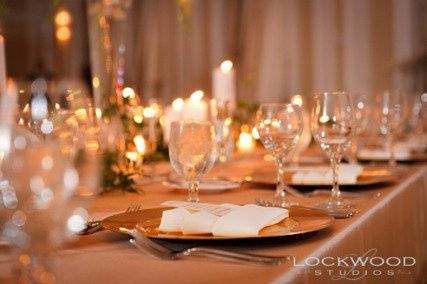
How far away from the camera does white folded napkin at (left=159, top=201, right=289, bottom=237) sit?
3.75 feet

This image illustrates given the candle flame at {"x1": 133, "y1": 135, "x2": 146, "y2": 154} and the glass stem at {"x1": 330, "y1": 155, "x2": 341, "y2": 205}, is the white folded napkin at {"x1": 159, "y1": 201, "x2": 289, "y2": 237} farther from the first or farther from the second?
the candle flame at {"x1": 133, "y1": 135, "x2": 146, "y2": 154}

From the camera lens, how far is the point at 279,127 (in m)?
1.62

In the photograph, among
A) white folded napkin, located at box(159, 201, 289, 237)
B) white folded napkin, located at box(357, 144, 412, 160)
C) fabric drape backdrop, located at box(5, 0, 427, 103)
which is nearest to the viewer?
white folded napkin, located at box(159, 201, 289, 237)

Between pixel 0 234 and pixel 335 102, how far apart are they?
3.26ft

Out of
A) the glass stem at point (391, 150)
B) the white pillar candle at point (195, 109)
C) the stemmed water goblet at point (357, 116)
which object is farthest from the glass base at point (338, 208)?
the white pillar candle at point (195, 109)

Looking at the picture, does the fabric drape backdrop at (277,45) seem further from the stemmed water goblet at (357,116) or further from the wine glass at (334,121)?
the wine glass at (334,121)

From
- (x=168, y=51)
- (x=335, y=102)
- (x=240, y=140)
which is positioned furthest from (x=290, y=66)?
(x=335, y=102)

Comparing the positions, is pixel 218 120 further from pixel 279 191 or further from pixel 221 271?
pixel 221 271

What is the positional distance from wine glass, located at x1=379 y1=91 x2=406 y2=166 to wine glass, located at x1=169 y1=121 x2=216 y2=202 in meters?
1.12

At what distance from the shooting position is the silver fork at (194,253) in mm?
1027

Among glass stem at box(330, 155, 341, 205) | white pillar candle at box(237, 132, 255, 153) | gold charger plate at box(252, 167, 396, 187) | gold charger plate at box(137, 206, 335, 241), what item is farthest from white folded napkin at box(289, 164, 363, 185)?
white pillar candle at box(237, 132, 255, 153)

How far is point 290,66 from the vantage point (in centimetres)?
629

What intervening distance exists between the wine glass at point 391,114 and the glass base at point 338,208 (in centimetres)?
88

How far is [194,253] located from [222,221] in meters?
0.10
